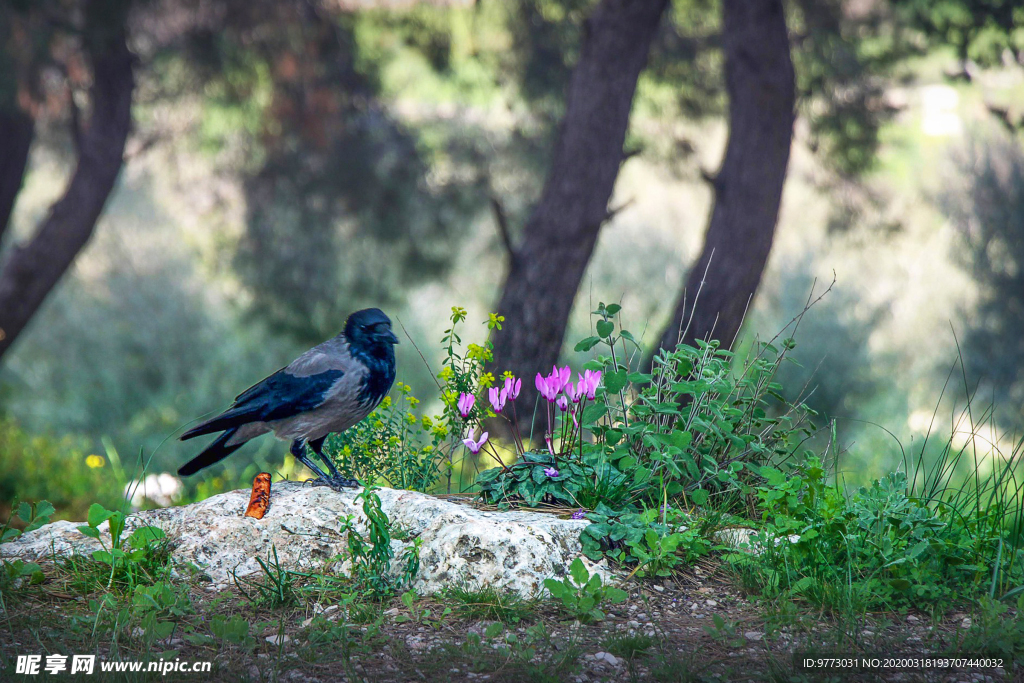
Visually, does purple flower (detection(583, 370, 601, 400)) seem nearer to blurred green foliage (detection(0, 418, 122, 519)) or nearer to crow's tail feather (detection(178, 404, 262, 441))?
crow's tail feather (detection(178, 404, 262, 441))

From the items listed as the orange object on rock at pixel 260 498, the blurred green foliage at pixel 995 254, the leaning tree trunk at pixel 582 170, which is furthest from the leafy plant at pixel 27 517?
the blurred green foliage at pixel 995 254

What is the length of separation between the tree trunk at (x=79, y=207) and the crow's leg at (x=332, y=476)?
5.78m

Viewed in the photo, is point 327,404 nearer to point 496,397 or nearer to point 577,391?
point 496,397

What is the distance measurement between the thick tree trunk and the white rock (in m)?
5.33

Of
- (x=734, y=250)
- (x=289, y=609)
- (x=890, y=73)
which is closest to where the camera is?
(x=289, y=609)

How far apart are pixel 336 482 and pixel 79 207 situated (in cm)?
608

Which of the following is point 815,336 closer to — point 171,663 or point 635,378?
point 635,378

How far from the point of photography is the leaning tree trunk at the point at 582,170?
6.18 m

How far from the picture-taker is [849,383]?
12.3 meters

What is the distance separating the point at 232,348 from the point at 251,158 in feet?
14.2

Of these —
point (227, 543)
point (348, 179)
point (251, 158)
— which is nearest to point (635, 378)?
point (227, 543)

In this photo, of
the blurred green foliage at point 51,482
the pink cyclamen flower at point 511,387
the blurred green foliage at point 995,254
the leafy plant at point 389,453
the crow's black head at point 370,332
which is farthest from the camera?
A: the blurred green foliage at point 995,254

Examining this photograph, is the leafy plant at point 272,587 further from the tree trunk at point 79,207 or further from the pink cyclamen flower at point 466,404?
the tree trunk at point 79,207

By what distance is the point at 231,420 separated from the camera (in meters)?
3.36
